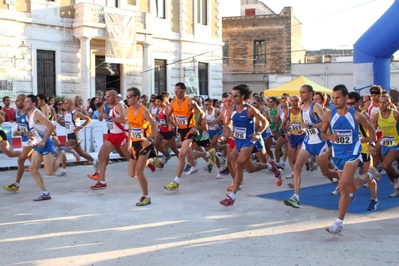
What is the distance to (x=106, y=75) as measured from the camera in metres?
24.1

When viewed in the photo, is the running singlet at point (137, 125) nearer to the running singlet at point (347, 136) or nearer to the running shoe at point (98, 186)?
the running shoe at point (98, 186)

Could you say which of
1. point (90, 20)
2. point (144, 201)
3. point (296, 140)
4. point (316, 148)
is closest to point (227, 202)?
point (144, 201)

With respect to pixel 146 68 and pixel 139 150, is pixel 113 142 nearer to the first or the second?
pixel 139 150

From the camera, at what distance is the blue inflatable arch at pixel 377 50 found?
42.9ft

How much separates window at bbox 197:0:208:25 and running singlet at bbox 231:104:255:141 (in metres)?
20.8

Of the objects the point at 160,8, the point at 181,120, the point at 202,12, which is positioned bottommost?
the point at 181,120

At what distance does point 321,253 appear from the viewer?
560cm

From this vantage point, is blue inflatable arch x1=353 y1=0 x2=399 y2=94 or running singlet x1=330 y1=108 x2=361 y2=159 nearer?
running singlet x1=330 y1=108 x2=361 y2=159

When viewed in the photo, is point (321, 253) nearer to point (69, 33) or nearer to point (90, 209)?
point (90, 209)

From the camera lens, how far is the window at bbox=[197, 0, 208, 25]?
2810 cm

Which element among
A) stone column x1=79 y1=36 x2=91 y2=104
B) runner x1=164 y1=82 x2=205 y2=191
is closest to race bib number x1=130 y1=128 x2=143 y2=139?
runner x1=164 y1=82 x2=205 y2=191

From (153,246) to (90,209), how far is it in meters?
2.34

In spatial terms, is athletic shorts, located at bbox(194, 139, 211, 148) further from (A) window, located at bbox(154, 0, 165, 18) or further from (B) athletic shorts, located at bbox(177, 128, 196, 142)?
(A) window, located at bbox(154, 0, 165, 18)

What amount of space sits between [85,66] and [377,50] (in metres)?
12.5
